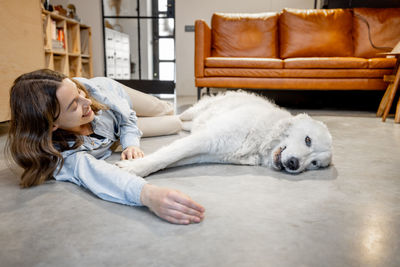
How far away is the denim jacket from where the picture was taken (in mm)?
1078

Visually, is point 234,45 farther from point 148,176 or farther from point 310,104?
point 148,176

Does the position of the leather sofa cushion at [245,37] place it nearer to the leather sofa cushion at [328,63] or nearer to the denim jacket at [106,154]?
the leather sofa cushion at [328,63]

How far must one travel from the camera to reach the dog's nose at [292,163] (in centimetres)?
146

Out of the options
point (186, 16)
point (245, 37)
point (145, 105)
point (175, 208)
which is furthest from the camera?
point (186, 16)

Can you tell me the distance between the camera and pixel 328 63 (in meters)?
3.62

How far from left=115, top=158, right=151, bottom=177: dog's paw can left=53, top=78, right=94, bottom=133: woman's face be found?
10.2 inches

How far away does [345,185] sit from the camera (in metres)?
1.36

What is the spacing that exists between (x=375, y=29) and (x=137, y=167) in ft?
14.0

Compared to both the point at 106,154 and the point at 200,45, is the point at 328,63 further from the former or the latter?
the point at 106,154

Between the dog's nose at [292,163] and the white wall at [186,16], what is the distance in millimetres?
4564

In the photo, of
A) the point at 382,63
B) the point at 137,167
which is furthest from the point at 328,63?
the point at 137,167

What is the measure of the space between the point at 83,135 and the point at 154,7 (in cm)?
561

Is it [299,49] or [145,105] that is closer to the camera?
[145,105]

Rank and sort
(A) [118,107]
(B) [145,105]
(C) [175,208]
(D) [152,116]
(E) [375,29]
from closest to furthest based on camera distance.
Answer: (C) [175,208], (A) [118,107], (B) [145,105], (D) [152,116], (E) [375,29]
